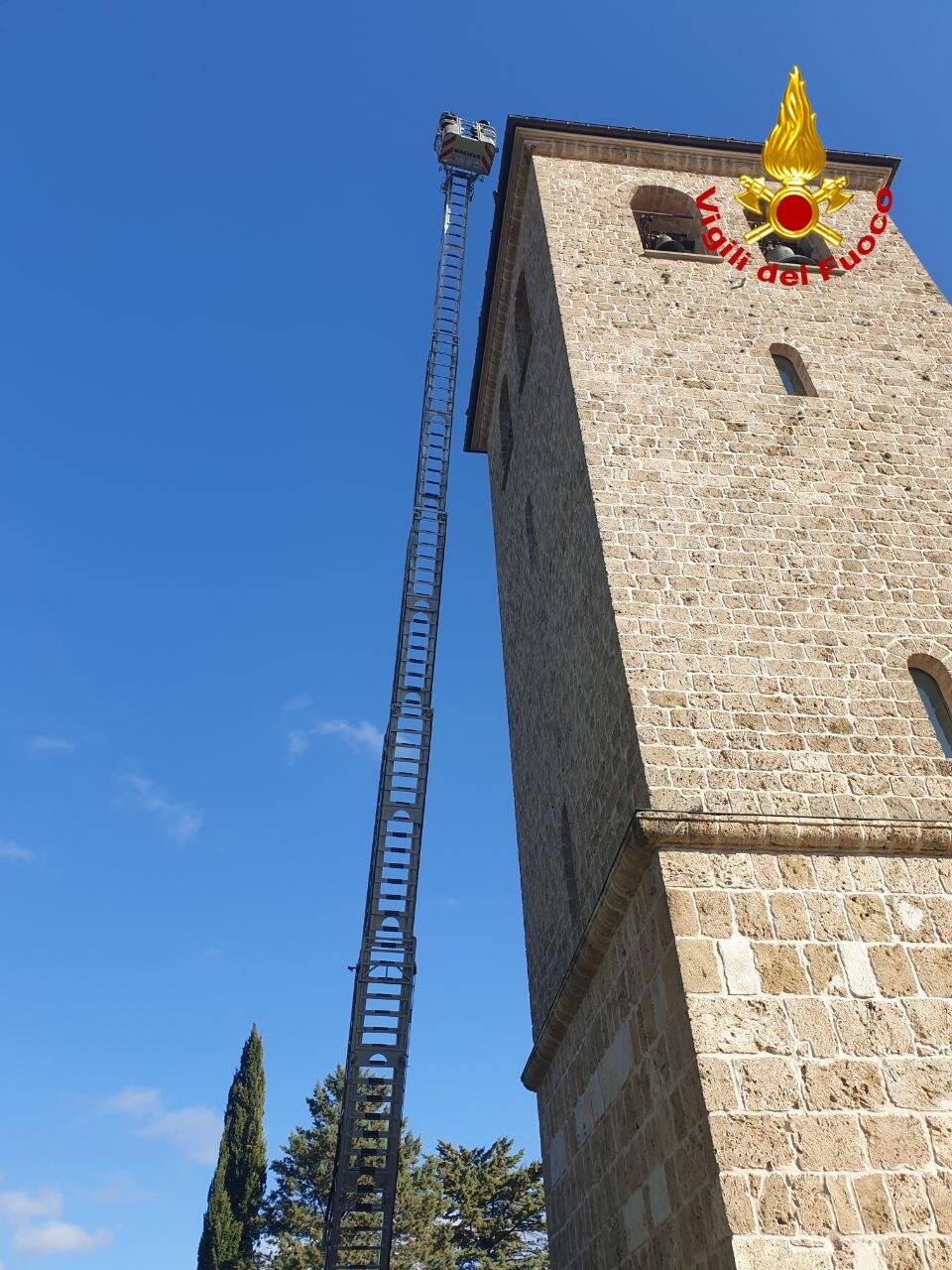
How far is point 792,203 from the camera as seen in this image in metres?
14.0

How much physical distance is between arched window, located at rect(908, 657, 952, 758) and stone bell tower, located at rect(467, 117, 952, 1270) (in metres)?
0.02

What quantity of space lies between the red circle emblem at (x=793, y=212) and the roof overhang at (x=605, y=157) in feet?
4.50

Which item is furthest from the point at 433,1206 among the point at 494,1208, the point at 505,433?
the point at 505,433

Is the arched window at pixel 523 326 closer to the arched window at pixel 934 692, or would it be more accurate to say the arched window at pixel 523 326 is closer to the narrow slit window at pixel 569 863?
the narrow slit window at pixel 569 863

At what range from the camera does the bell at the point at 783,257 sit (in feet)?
42.3

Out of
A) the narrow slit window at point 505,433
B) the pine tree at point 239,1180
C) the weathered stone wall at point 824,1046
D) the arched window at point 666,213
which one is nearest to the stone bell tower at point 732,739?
the weathered stone wall at point 824,1046

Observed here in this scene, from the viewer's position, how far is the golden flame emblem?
1252cm

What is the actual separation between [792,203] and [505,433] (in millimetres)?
5332

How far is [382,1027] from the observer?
42.9ft

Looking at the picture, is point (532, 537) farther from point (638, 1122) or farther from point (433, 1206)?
point (433, 1206)

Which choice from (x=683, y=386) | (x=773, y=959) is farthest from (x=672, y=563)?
(x=773, y=959)

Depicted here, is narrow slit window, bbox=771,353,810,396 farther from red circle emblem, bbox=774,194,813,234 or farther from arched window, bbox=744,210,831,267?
red circle emblem, bbox=774,194,813,234

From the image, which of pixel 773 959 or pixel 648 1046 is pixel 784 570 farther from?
pixel 648 1046

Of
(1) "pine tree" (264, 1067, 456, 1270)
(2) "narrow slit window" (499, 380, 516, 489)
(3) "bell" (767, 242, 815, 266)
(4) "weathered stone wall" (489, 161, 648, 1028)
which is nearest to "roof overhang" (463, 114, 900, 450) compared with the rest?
(4) "weathered stone wall" (489, 161, 648, 1028)
